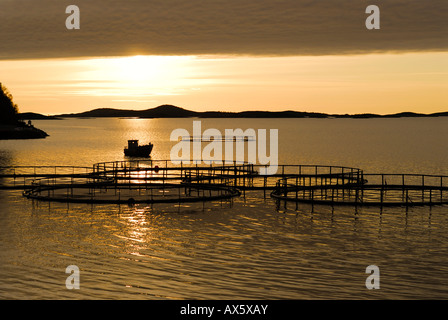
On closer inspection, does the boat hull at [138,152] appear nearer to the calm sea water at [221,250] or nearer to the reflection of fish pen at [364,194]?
the reflection of fish pen at [364,194]

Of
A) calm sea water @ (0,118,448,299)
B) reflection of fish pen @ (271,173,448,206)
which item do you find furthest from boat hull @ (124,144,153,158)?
calm sea water @ (0,118,448,299)

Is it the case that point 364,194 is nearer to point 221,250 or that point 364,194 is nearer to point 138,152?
point 221,250

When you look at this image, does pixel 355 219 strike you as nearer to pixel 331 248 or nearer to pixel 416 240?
pixel 416 240

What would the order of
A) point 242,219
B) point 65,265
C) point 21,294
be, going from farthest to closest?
point 242,219 → point 65,265 → point 21,294

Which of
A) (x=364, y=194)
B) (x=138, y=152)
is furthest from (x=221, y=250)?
(x=138, y=152)

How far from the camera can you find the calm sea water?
29578mm

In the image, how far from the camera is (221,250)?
1515 inches

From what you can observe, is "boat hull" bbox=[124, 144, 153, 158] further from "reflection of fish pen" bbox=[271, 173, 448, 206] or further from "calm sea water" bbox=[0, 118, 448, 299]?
"calm sea water" bbox=[0, 118, 448, 299]

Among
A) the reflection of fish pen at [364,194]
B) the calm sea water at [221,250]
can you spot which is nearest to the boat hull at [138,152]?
the reflection of fish pen at [364,194]

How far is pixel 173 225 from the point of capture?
47.3 meters

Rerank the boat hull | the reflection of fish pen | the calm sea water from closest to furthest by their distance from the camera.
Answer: the calm sea water < the reflection of fish pen < the boat hull

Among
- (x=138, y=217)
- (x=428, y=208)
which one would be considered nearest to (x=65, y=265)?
(x=138, y=217)
